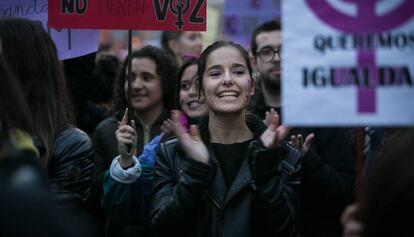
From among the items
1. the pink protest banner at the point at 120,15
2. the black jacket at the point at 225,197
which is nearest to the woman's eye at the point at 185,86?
the pink protest banner at the point at 120,15

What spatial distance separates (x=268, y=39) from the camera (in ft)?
21.1

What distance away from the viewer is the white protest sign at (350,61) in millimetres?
3387

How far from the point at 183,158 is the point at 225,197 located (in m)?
0.33

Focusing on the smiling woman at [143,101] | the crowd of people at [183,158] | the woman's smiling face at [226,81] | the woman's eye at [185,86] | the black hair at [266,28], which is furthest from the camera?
the black hair at [266,28]

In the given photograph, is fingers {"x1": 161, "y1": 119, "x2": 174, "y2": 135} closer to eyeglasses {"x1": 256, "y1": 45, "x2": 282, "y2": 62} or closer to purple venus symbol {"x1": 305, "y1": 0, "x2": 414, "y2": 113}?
eyeglasses {"x1": 256, "y1": 45, "x2": 282, "y2": 62}

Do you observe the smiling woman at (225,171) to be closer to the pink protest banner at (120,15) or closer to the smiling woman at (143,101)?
the pink protest banner at (120,15)

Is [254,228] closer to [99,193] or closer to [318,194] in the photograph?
[318,194]

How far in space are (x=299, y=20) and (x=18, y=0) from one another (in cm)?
251

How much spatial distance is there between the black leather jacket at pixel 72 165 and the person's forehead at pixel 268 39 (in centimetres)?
250

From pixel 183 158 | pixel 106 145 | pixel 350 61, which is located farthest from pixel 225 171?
pixel 106 145

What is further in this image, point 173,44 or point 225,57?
point 173,44

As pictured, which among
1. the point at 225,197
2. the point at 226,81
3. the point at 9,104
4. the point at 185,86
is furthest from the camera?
the point at 185,86

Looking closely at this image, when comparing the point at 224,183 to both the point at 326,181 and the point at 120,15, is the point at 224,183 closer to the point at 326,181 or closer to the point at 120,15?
the point at 326,181

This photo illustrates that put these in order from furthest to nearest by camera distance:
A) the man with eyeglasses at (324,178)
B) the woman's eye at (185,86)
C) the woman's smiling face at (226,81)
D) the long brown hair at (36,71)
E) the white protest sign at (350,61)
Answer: the woman's eye at (185,86) < the man with eyeglasses at (324,178) < the woman's smiling face at (226,81) < the long brown hair at (36,71) < the white protest sign at (350,61)
